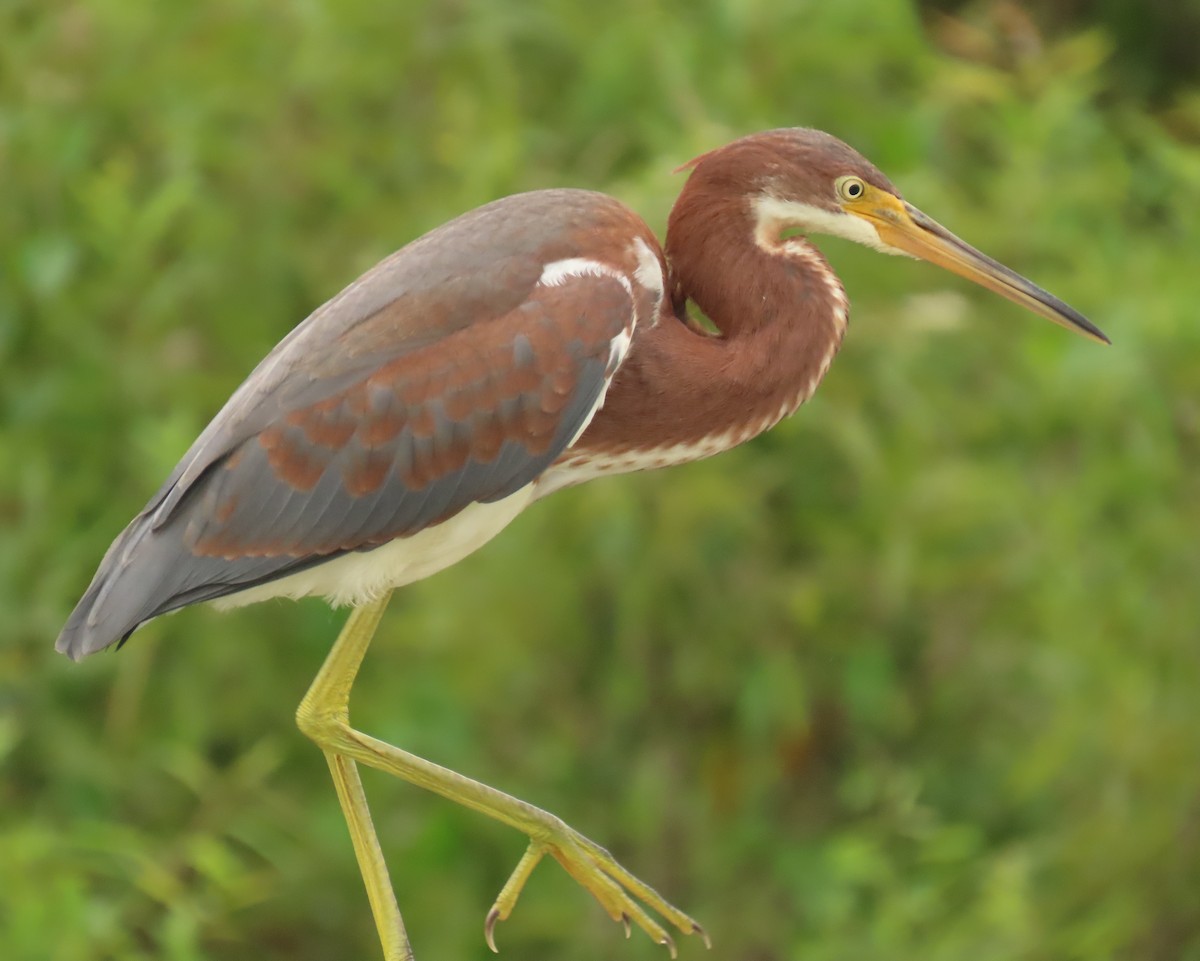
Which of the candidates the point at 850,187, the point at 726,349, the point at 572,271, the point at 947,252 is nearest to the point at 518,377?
the point at 572,271

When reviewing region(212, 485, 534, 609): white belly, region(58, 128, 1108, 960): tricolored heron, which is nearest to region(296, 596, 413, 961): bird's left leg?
region(212, 485, 534, 609): white belly

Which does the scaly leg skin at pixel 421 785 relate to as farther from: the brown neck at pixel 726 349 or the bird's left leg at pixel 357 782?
the brown neck at pixel 726 349

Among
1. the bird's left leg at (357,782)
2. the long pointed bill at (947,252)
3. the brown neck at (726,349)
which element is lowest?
the bird's left leg at (357,782)

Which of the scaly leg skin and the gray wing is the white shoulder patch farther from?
the scaly leg skin

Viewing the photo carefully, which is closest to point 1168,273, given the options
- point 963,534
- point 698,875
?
point 963,534

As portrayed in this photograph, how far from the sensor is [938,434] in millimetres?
5316

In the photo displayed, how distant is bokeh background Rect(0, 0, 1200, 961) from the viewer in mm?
5012

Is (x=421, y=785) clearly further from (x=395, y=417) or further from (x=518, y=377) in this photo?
(x=518, y=377)

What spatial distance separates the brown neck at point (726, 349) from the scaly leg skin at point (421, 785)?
0.59m

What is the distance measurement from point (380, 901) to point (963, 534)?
7.60ft

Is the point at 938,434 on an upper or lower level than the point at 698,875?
upper

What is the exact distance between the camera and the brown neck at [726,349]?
125 inches

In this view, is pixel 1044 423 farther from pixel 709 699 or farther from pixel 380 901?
pixel 380 901

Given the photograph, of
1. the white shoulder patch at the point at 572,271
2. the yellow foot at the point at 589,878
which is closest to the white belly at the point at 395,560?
the white shoulder patch at the point at 572,271
